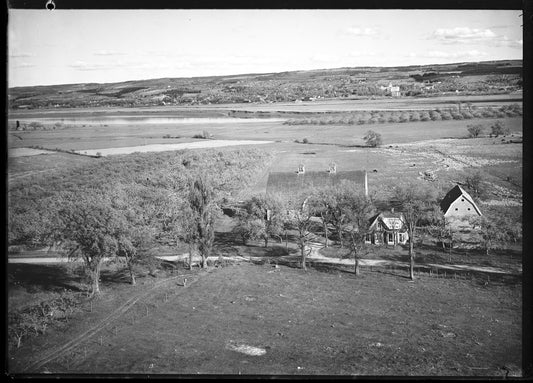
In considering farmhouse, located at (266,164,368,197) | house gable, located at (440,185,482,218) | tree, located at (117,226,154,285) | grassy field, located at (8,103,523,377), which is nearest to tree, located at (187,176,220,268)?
grassy field, located at (8,103,523,377)

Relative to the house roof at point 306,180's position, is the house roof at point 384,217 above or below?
below

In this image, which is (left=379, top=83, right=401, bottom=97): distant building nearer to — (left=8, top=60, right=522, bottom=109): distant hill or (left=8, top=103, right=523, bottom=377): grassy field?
(left=8, top=60, right=522, bottom=109): distant hill

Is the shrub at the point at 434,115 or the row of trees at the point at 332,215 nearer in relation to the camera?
the row of trees at the point at 332,215

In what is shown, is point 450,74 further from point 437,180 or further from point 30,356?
point 30,356

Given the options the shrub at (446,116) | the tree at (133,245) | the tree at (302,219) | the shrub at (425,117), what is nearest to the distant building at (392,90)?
the shrub at (425,117)

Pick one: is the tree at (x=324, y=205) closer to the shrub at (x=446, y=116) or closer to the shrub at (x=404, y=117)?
the shrub at (x=404, y=117)

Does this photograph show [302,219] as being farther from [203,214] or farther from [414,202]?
[414,202]

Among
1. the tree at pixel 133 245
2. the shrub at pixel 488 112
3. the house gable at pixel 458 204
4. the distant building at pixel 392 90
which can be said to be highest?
the distant building at pixel 392 90
